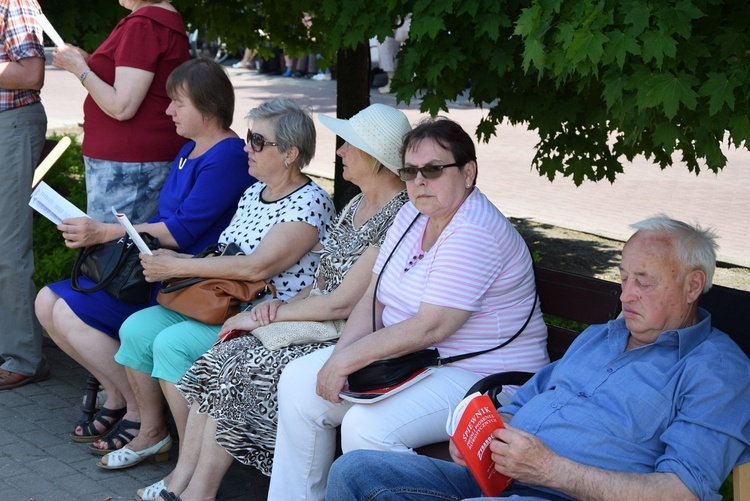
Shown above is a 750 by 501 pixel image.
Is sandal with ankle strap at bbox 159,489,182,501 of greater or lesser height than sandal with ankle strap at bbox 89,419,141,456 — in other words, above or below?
above

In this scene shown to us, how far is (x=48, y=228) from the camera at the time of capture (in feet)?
24.1

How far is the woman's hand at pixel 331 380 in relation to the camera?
3381 millimetres

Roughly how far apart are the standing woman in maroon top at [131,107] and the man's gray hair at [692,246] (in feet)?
8.77

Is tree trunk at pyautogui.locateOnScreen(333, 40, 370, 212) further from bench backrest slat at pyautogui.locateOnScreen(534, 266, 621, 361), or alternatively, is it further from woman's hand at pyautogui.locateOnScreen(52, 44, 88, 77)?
bench backrest slat at pyautogui.locateOnScreen(534, 266, 621, 361)

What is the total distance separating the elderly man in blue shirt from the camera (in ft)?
8.64

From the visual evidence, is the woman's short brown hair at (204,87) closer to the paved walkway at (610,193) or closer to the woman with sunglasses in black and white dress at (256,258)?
the woman with sunglasses in black and white dress at (256,258)

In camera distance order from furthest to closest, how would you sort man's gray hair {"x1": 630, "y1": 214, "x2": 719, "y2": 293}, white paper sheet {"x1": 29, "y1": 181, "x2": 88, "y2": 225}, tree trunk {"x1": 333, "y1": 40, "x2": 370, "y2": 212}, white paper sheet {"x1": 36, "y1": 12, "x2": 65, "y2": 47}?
tree trunk {"x1": 333, "y1": 40, "x2": 370, "y2": 212} → white paper sheet {"x1": 36, "y1": 12, "x2": 65, "y2": 47} → white paper sheet {"x1": 29, "y1": 181, "x2": 88, "y2": 225} → man's gray hair {"x1": 630, "y1": 214, "x2": 719, "y2": 293}

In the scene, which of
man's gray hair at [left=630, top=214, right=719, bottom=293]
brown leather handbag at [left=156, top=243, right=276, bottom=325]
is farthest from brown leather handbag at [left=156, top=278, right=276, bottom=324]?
man's gray hair at [left=630, top=214, right=719, bottom=293]

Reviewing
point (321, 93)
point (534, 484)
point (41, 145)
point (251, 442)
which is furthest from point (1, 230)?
point (321, 93)

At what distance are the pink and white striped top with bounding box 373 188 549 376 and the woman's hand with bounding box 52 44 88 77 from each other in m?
2.09

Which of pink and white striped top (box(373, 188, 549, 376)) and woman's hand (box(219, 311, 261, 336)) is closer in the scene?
pink and white striped top (box(373, 188, 549, 376))

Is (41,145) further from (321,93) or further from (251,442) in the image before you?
(321,93)

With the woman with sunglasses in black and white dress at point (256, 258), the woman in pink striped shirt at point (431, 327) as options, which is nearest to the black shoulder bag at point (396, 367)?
the woman in pink striped shirt at point (431, 327)

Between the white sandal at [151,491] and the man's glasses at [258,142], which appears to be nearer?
the white sandal at [151,491]
